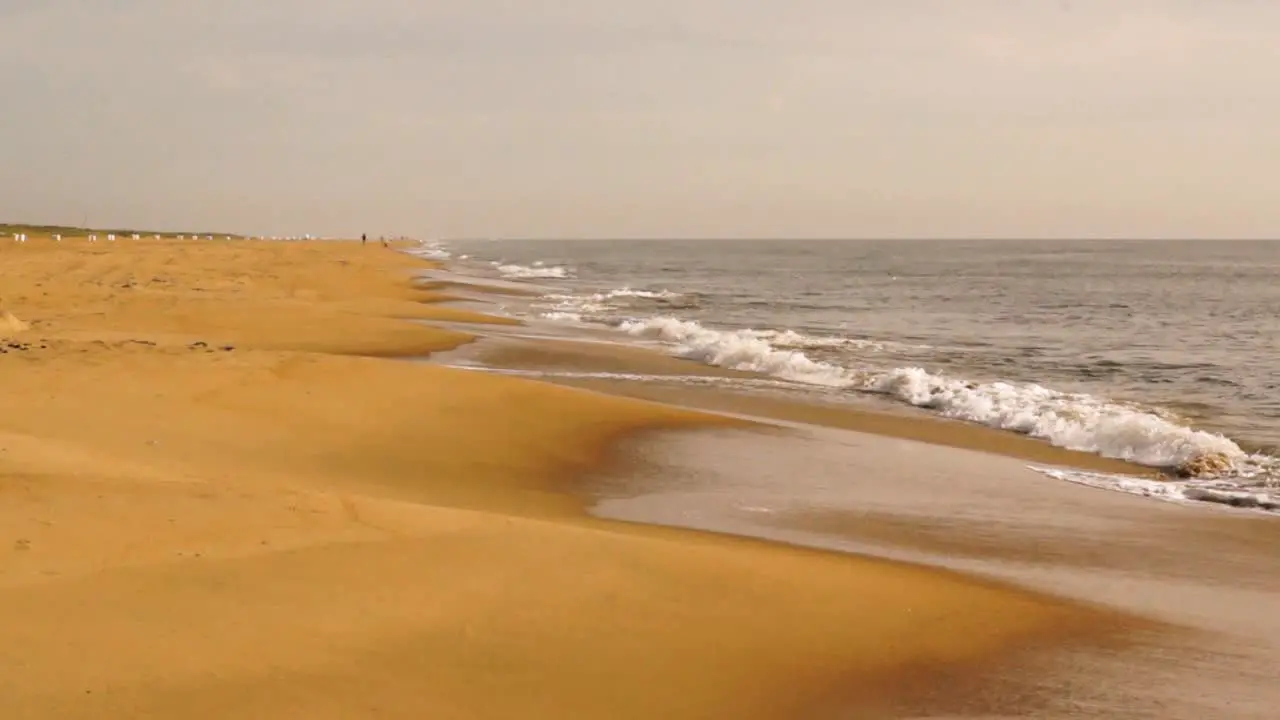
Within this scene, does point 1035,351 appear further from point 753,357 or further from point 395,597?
point 395,597

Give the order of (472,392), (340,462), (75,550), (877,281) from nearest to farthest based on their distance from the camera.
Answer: (75,550)
(340,462)
(472,392)
(877,281)

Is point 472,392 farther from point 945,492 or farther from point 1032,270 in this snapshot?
point 1032,270

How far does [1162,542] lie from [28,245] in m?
56.6

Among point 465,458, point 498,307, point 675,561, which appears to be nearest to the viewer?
point 675,561

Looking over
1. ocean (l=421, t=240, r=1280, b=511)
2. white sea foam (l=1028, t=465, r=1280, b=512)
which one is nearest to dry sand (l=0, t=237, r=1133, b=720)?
white sea foam (l=1028, t=465, r=1280, b=512)

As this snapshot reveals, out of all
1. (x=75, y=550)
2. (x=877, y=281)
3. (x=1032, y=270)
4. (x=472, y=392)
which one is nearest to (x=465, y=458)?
(x=472, y=392)

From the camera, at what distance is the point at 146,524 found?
6.95m

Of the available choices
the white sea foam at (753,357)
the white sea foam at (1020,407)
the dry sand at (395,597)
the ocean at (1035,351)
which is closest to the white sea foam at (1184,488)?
the ocean at (1035,351)

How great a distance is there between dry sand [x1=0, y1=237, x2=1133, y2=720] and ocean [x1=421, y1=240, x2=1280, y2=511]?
5938mm

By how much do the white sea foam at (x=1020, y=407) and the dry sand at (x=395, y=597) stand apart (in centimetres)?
694

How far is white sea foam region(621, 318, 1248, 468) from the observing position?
14094mm

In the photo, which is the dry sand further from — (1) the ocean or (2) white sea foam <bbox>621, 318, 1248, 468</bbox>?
(2) white sea foam <bbox>621, 318, 1248, 468</bbox>

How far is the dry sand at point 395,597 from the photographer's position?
532 centimetres

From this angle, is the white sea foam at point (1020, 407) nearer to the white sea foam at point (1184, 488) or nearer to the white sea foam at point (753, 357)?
the white sea foam at point (753, 357)
